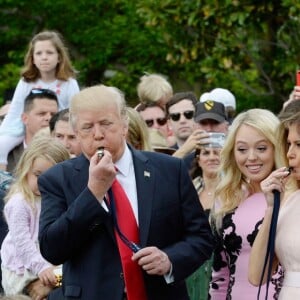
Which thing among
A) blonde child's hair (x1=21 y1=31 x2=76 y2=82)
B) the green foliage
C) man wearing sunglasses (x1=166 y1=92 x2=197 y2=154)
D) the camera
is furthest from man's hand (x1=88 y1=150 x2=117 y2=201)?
the green foliage

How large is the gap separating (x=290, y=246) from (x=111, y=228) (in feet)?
3.06

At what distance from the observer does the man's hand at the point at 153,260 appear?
6586mm

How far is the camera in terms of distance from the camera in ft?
29.7

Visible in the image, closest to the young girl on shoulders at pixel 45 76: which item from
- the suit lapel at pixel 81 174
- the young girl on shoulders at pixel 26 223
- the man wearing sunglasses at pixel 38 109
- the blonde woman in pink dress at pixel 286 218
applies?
the man wearing sunglasses at pixel 38 109

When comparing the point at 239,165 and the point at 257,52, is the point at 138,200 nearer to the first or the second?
the point at 239,165

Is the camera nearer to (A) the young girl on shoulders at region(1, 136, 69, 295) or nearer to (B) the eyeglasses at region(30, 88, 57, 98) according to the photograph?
(A) the young girl on shoulders at region(1, 136, 69, 295)

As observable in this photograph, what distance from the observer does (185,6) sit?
589 inches

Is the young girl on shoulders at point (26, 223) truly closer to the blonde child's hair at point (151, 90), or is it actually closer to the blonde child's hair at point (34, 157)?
the blonde child's hair at point (34, 157)

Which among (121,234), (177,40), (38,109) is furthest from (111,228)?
(177,40)

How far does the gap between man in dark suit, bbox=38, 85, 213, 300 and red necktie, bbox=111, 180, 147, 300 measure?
0.05ft

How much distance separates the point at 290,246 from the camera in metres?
6.52

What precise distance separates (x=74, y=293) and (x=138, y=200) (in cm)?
59

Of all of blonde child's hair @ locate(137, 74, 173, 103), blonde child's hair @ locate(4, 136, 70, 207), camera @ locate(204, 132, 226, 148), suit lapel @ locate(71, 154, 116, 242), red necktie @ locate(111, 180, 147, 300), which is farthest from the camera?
blonde child's hair @ locate(137, 74, 173, 103)

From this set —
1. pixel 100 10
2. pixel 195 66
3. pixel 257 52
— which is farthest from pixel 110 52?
pixel 257 52
